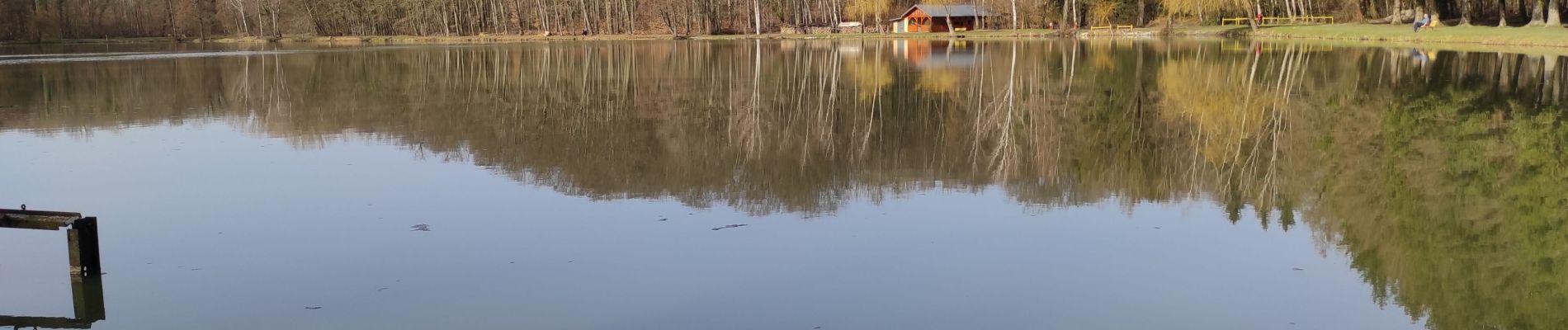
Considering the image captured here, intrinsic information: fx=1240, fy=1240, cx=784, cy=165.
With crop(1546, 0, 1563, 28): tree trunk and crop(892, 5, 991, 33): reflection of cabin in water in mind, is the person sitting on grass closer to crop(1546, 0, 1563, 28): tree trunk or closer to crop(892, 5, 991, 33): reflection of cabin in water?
crop(1546, 0, 1563, 28): tree trunk

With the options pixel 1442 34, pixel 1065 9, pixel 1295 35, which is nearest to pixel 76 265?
pixel 1442 34

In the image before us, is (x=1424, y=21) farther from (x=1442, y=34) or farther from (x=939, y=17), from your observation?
(x=939, y=17)

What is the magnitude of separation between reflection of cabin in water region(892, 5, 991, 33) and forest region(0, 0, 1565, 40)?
2.48 feet

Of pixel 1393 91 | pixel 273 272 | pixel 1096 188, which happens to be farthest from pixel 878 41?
pixel 273 272

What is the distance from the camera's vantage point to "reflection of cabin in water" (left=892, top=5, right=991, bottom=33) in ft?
283

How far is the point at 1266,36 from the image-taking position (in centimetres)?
5875

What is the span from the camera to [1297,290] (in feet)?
28.1

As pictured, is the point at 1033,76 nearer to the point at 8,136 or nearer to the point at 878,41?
the point at 8,136

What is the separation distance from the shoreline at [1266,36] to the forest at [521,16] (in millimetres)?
3014

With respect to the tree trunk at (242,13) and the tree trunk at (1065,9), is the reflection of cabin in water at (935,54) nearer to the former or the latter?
the tree trunk at (1065,9)

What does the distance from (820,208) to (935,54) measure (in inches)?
1514

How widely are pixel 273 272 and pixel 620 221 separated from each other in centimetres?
314

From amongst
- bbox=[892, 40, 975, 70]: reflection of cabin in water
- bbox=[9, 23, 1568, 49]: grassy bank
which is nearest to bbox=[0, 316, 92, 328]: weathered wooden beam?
bbox=[892, 40, 975, 70]: reflection of cabin in water

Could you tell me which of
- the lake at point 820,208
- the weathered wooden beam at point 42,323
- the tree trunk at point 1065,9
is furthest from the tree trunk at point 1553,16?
the weathered wooden beam at point 42,323
